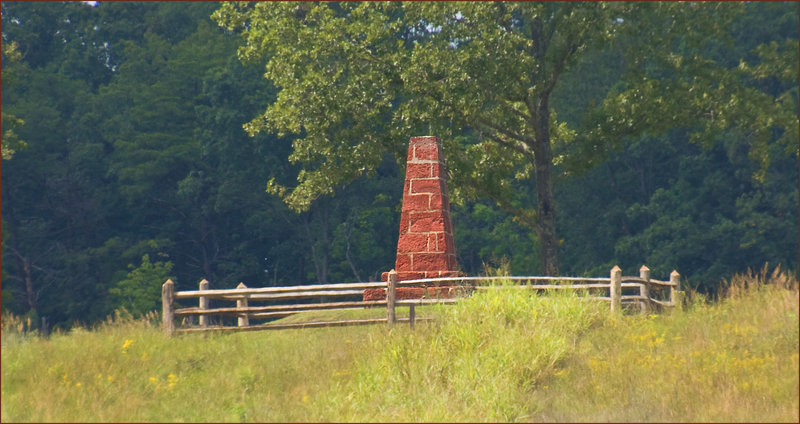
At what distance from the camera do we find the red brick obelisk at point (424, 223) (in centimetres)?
2286

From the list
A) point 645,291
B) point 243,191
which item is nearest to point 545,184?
point 645,291

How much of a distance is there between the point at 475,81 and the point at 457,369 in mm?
12580

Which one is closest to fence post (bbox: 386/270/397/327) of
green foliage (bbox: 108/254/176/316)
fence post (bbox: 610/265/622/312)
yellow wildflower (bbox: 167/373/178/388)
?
fence post (bbox: 610/265/622/312)

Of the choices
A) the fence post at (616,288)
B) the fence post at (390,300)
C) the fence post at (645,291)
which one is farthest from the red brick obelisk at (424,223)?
the fence post at (616,288)

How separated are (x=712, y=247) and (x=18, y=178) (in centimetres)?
3417

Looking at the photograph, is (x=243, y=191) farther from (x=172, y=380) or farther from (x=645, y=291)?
(x=172, y=380)

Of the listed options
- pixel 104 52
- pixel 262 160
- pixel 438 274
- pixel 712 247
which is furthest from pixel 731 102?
pixel 104 52

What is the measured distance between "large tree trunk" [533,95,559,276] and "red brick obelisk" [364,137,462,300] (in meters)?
6.00

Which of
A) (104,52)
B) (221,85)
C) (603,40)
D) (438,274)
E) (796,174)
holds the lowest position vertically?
(438,274)

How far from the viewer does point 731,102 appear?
86.4 feet

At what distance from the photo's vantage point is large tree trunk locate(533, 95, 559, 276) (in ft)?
93.0

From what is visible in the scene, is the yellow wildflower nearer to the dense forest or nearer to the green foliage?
the dense forest

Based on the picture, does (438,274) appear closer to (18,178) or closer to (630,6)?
(630,6)

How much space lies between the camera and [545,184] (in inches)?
1119
